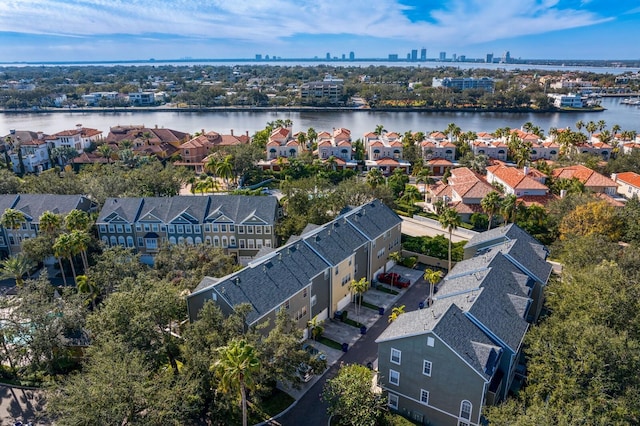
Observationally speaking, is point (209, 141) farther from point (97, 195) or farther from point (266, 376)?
point (266, 376)

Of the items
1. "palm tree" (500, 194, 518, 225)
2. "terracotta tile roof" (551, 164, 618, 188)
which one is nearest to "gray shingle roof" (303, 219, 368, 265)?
"palm tree" (500, 194, 518, 225)

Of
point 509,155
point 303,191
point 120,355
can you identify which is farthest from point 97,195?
point 509,155

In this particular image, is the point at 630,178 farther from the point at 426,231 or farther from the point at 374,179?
the point at 374,179

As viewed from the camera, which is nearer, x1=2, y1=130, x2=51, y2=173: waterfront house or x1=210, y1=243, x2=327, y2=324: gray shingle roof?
x1=210, y1=243, x2=327, y2=324: gray shingle roof

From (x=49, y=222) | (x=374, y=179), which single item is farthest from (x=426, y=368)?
(x=49, y=222)

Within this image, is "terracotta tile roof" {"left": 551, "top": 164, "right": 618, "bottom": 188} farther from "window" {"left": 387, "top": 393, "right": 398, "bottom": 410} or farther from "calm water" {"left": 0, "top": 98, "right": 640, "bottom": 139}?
"calm water" {"left": 0, "top": 98, "right": 640, "bottom": 139}

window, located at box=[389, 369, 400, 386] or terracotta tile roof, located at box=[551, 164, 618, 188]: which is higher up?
terracotta tile roof, located at box=[551, 164, 618, 188]
